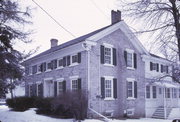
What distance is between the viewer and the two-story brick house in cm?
1658

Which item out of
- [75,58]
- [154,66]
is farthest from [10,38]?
[154,66]

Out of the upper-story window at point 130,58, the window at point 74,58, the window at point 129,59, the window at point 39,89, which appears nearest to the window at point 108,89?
the window at point 74,58

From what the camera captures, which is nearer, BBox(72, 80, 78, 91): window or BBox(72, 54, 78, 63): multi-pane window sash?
BBox(72, 80, 78, 91): window

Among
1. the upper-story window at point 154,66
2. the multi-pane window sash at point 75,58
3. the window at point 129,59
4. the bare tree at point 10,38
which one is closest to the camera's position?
the bare tree at point 10,38

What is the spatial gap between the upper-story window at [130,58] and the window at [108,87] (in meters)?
2.73

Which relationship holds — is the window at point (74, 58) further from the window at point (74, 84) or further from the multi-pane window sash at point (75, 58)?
the window at point (74, 84)

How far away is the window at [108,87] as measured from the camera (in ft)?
55.7

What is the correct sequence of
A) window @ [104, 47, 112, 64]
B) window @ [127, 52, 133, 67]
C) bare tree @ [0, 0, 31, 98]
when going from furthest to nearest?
window @ [127, 52, 133, 67], window @ [104, 47, 112, 64], bare tree @ [0, 0, 31, 98]

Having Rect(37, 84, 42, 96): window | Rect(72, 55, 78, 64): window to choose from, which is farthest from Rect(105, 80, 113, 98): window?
Rect(37, 84, 42, 96): window

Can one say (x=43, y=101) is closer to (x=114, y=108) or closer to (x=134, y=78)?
(x=114, y=108)

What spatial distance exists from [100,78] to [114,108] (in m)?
2.96

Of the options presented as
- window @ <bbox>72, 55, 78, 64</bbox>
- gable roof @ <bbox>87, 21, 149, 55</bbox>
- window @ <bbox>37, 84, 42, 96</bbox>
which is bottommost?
window @ <bbox>37, 84, 42, 96</bbox>

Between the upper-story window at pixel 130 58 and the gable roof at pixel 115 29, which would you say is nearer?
the gable roof at pixel 115 29

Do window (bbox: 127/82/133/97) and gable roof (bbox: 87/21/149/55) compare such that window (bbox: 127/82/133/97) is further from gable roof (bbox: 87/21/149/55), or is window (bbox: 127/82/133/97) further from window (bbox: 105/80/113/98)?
gable roof (bbox: 87/21/149/55)
